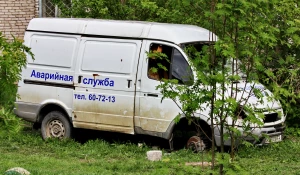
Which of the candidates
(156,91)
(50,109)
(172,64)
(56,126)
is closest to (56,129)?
(56,126)

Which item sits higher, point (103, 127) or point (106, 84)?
point (106, 84)

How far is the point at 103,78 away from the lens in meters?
13.5

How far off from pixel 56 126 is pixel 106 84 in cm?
148

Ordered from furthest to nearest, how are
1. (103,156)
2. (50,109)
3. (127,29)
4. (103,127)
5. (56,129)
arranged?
(50,109)
(56,129)
(103,127)
(127,29)
(103,156)

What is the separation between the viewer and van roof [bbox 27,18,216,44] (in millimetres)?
13170

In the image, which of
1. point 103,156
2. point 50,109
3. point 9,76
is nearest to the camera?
point 9,76

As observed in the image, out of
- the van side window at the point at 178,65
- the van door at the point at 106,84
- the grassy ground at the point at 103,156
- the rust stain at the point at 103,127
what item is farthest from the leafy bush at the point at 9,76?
the rust stain at the point at 103,127

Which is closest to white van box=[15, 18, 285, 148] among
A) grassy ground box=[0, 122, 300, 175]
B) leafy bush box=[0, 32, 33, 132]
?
grassy ground box=[0, 122, 300, 175]

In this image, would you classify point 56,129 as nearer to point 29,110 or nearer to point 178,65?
point 29,110

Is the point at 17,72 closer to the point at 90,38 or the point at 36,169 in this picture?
the point at 36,169

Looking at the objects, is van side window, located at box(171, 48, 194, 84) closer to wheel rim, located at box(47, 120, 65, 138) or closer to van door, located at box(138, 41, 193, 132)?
van door, located at box(138, 41, 193, 132)

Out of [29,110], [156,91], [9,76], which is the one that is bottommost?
[29,110]

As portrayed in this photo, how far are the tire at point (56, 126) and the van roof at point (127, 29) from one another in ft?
5.13

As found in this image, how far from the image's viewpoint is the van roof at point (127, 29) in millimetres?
13170
